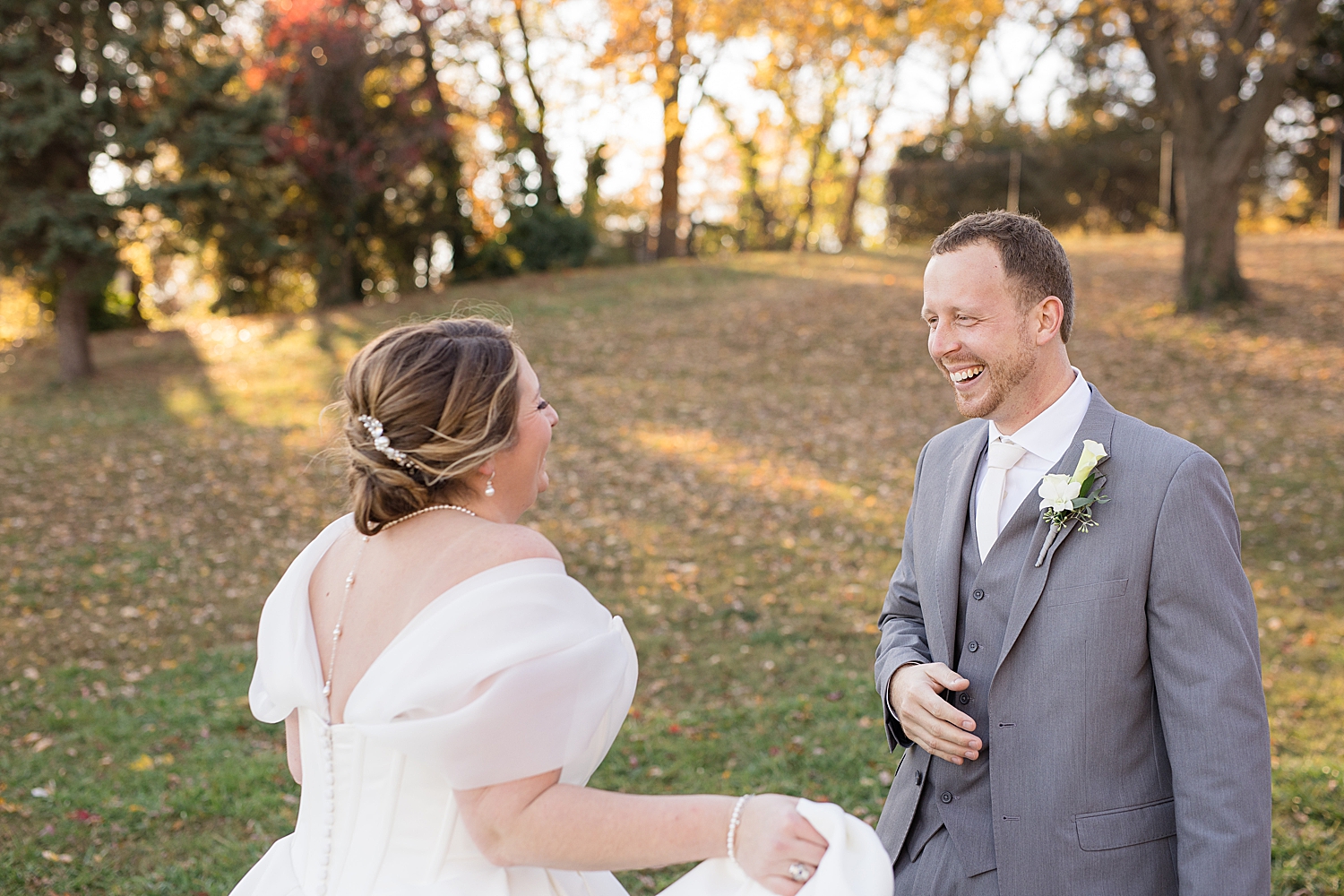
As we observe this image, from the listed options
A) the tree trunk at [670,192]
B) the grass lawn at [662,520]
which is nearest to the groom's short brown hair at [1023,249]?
the grass lawn at [662,520]

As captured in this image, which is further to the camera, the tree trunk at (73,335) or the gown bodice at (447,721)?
the tree trunk at (73,335)

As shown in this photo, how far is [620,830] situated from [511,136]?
23578mm

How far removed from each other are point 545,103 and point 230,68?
36.6 ft

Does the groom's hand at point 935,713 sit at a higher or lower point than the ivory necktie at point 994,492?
lower

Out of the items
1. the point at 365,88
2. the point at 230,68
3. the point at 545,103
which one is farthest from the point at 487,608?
the point at 545,103

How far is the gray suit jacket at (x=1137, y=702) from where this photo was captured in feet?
7.02

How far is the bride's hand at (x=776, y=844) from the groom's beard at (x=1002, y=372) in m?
1.10

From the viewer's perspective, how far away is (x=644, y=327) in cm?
1788

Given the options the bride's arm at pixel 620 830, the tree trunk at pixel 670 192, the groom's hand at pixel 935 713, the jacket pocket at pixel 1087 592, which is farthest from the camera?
the tree trunk at pixel 670 192

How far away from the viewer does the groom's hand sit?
7.86 ft

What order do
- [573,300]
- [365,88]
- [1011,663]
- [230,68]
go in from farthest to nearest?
[365,88]
[573,300]
[230,68]
[1011,663]

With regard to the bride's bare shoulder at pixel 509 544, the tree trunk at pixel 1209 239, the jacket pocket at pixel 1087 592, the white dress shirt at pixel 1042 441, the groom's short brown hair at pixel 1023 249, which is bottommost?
the jacket pocket at pixel 1087 592

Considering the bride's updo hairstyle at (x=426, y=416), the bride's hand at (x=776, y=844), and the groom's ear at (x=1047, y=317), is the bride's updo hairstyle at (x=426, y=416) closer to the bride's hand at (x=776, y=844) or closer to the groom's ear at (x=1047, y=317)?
the bride's hand at (x=776, y=844)

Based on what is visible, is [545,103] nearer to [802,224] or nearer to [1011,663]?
[802,224]
